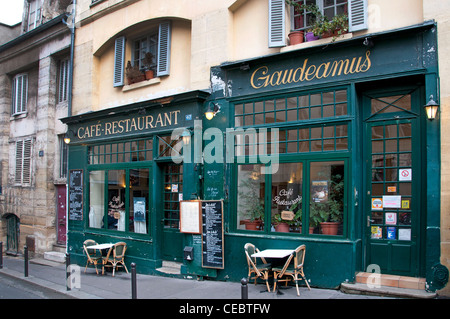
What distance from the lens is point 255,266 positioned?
7.62m

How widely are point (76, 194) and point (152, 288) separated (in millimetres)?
5213

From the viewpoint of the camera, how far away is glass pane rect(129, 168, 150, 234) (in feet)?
35.1

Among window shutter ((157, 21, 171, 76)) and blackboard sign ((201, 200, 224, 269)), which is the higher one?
window shutter ((157, 21, 171, 76))

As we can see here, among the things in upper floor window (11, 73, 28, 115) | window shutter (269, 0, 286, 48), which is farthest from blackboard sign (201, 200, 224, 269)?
upper floor window (11, 73, 28, 115)

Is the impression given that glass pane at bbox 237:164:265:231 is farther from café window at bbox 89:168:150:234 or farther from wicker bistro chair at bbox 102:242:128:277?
wicker bistro chair at bbox 102:242:128:277

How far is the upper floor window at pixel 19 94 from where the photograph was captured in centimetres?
1563

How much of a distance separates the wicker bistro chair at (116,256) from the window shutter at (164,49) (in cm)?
460

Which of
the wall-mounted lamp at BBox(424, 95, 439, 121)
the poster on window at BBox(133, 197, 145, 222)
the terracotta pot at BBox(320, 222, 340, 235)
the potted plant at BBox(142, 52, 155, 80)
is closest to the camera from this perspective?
the wall-mounted lamp at BBox(424, 95, 439, 121)

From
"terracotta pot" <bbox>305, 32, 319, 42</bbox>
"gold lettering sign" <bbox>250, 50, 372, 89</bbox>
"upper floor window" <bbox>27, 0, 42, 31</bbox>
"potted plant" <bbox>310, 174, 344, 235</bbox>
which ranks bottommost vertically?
"potted plant" <bbox>310, 174, 344, 235</bbox>

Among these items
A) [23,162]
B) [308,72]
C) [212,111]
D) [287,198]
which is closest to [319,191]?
[287,198]

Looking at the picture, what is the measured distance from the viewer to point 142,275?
1019 cm

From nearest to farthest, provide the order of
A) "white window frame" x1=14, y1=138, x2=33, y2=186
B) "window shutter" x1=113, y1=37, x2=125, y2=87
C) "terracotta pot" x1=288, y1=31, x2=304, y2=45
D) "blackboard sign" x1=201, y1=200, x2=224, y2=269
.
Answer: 1. "terracotta pot" x1=288, y1=31, x2=304, y2=45
2. "blackboard sign" x1=201, y1=200, x2=224, y2=269
3. "window shutter" x1=113, y1=37, x2=125, y2=87
4. "white window frame" x1=14, y1=138, x2=33, y2=186

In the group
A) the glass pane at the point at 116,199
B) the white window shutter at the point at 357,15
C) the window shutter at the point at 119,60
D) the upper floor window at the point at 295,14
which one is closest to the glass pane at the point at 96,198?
the glass pane at the point at 116,199

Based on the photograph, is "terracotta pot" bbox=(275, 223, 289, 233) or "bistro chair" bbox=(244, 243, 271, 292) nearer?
"bistro chair" bbox=(244, 243, 271, 292)
